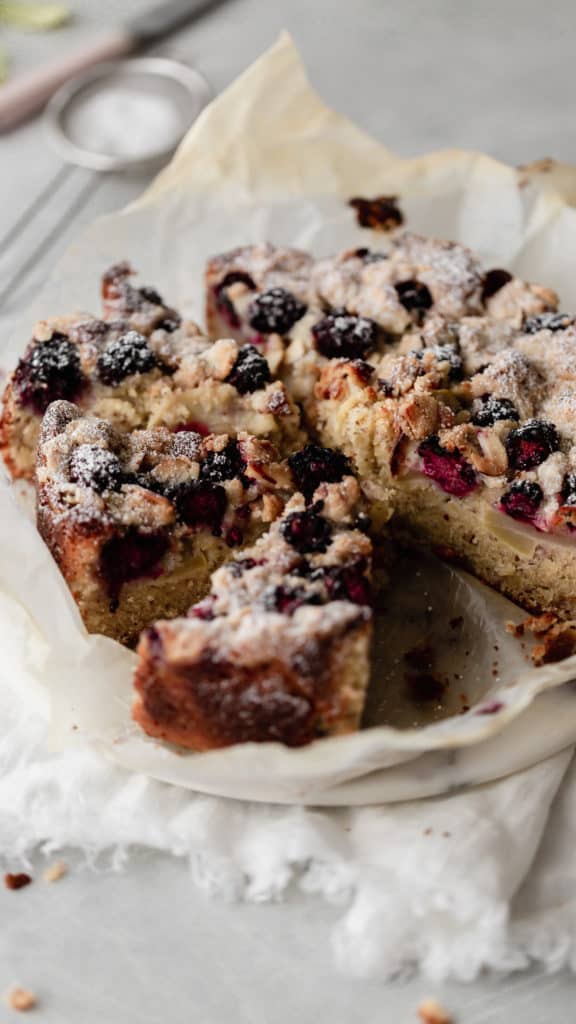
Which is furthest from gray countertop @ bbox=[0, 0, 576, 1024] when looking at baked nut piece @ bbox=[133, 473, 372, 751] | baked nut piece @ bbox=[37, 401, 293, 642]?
baked nut piece @ bbox=[37, 401, 293, 642]

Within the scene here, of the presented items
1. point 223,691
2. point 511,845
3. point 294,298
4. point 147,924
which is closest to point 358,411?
point 294,298

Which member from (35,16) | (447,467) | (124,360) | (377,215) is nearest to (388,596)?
(447,467)

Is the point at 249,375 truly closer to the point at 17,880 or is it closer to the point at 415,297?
the point at 415,297

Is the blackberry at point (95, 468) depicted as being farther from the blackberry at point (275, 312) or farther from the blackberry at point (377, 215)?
the blackberry at point (377, 215)

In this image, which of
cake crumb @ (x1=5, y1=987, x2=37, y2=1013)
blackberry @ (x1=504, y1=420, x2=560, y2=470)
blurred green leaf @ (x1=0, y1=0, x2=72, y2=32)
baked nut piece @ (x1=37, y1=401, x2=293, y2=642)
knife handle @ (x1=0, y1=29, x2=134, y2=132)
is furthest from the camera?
blurred green leaf @ (x1=0, y1=0, x2=72, y2=32)

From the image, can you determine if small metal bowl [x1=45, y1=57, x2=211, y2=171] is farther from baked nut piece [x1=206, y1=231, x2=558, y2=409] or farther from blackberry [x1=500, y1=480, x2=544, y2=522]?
blackberry [x1=500, y1=480, x2=544, y2=522]

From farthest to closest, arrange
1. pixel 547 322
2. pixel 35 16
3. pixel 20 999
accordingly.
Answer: pixel 35 16 → pixel 547 322 → pixel 20 999

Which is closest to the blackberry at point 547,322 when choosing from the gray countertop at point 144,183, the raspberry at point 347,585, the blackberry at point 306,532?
the blackberry at point 306,532
